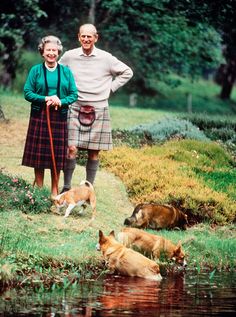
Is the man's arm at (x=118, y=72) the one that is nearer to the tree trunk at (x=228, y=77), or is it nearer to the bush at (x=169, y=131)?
the bush at (x=169, y=131)

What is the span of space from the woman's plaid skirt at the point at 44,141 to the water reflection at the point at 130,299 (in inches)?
110

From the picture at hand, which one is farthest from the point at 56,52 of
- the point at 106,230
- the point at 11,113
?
the point at 11,113

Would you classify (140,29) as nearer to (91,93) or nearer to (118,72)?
(118,72)

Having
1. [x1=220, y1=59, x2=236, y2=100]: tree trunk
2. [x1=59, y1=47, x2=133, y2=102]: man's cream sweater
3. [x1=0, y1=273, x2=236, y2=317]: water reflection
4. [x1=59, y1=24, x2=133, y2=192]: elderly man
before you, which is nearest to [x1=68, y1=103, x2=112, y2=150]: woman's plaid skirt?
[x1=59, y1=24, x2=133, y2=192]: elderly man

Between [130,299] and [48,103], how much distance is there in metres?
3.84

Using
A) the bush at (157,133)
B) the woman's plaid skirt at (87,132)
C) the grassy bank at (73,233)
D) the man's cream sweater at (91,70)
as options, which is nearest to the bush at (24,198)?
the grassy bank at (73,233)

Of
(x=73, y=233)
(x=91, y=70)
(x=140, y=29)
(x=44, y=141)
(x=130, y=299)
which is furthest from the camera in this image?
(x=140, y=29)

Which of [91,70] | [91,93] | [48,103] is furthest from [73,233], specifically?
[91,70]

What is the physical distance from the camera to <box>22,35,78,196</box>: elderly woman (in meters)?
12.0

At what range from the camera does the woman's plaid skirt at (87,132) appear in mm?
12758

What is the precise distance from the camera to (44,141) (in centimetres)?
1229

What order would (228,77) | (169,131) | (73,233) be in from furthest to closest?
(228,77) → (169,131) → (73,233)

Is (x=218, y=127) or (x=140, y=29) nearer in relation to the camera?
(x=218, y=127)

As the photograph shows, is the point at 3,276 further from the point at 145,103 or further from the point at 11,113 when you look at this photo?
the point at 145,103
